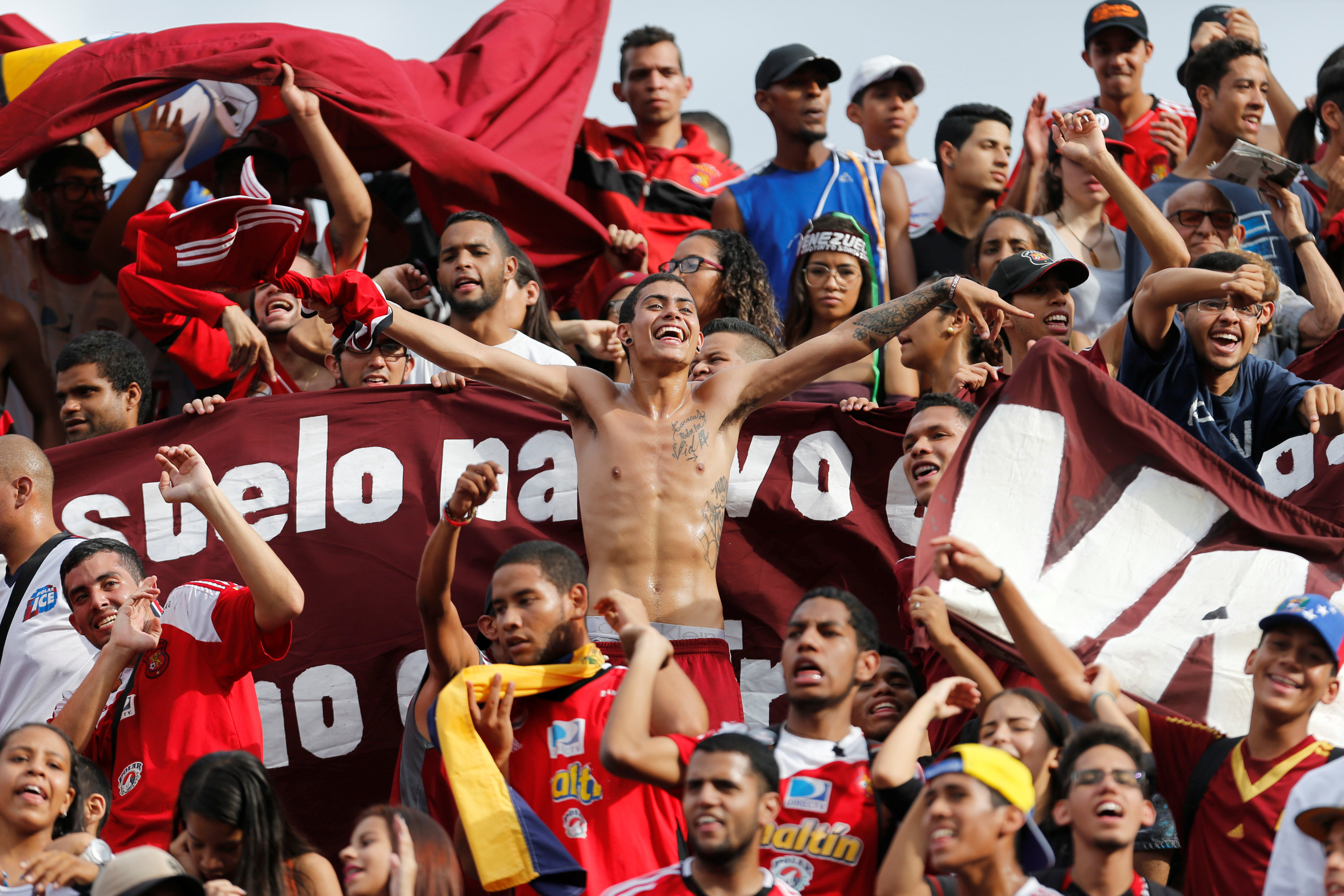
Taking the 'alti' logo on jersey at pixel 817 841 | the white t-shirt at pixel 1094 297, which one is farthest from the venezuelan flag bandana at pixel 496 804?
the white t-shirt at pixel 1094 297

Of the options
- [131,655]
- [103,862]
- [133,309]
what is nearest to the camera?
[103,862]

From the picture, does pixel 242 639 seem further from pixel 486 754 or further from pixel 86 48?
pixel 86 48

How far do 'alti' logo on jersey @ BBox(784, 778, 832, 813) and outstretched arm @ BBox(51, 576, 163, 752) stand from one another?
239cm

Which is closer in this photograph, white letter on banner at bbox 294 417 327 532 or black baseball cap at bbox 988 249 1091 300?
black baseball cap at bbox 988 249 1091 300

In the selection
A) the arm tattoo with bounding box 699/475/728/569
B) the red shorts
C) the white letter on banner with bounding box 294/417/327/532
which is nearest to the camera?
the red shorts

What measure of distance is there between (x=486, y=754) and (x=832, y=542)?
7.52ft

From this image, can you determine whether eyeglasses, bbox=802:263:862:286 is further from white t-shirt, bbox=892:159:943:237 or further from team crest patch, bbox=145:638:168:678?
team crest patch, bbox=145:638:168:678

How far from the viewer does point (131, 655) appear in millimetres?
6020

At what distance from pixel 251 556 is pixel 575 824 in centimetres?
154

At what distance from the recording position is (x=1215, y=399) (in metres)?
6.87

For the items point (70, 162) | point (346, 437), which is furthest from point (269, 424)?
point (70, 162)

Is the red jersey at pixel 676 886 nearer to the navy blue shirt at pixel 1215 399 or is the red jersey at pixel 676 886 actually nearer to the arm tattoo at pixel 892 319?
the arm tattoo at pixel 892 319

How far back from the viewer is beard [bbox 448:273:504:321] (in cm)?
802

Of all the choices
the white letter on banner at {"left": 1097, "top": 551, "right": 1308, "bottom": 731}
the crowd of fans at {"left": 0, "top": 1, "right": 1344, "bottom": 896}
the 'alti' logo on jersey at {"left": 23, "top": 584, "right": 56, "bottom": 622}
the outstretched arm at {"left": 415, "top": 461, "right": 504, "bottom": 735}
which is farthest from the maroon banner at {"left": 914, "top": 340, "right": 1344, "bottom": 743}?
the 'alti' logo on jersey at {"left": 23, "top": 584, "right": 56, "bottom": 622}
